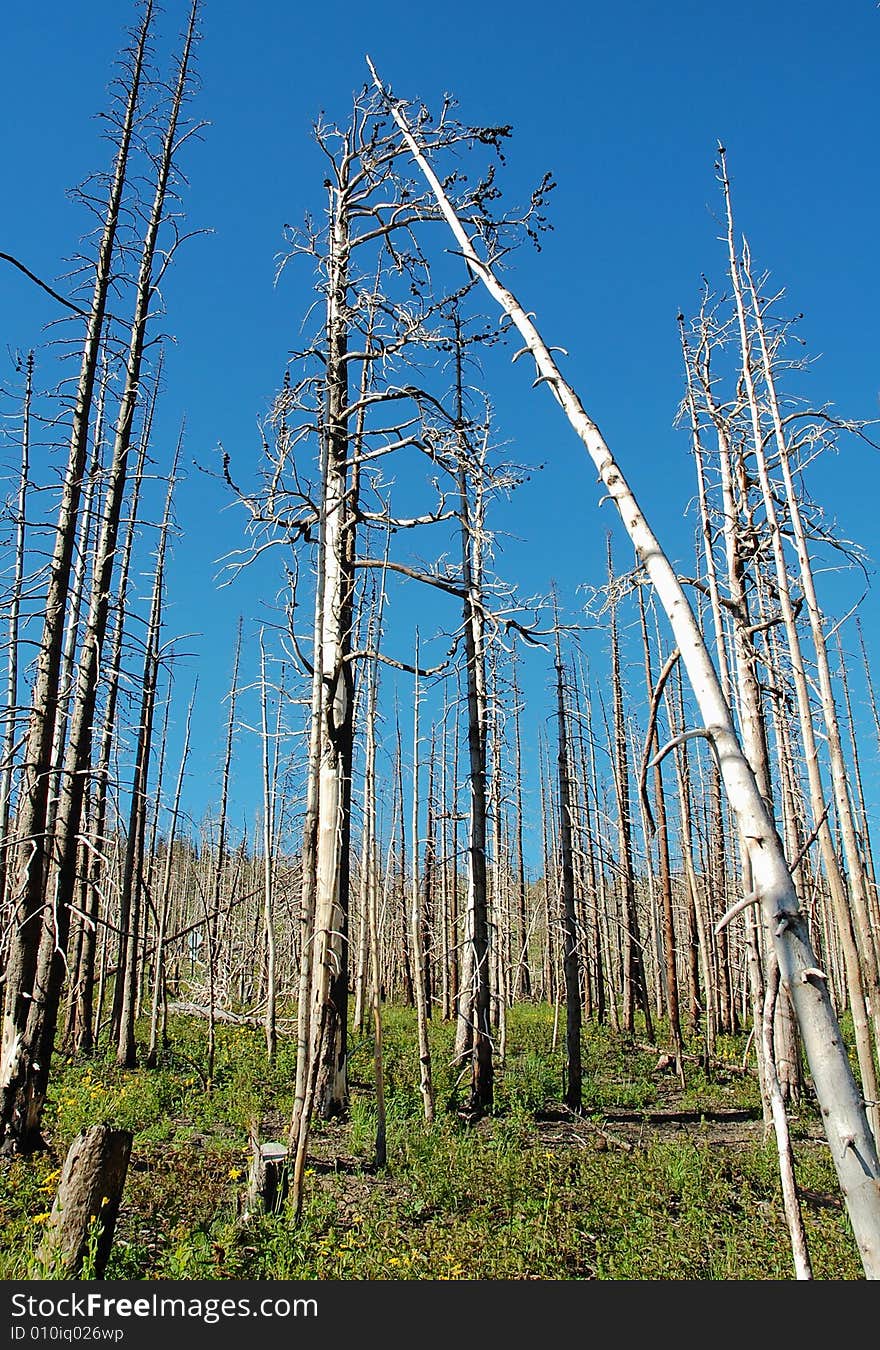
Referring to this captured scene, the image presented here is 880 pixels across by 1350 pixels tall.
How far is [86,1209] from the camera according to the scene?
5.50 meters

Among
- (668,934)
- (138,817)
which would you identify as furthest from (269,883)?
(668,934)

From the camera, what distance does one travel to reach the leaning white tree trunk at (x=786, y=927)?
7.60 ft

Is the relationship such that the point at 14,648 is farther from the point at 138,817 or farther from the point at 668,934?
the point at 668,934

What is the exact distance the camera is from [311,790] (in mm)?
7051

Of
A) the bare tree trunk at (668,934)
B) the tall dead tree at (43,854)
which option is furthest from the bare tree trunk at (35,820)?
the bare tree trunk at (668,934)

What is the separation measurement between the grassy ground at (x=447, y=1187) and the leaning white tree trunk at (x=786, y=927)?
451 cm

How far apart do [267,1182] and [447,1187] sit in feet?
6.62

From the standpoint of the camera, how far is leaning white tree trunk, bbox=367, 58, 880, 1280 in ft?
7.60

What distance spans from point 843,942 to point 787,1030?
18.6 feet

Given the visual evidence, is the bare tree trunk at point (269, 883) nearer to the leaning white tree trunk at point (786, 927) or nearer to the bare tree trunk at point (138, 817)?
the bare tree trunk at point (138, 817)

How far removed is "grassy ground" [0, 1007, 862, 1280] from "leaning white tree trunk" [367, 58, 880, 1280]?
451 cm

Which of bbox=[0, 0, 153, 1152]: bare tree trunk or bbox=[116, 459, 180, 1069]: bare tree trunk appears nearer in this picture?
bbox=[0, 0, 153, 1152]: bare tree trunk

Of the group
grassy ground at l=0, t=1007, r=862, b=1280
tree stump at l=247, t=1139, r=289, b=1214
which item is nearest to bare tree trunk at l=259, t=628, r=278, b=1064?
grassy ground at l=0, t=1007, r=862, b=1280

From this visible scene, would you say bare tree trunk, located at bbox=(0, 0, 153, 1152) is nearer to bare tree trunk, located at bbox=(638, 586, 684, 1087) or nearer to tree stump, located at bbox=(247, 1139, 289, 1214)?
tree stump, located at bbox=(247, 1139, 289, 1214)
